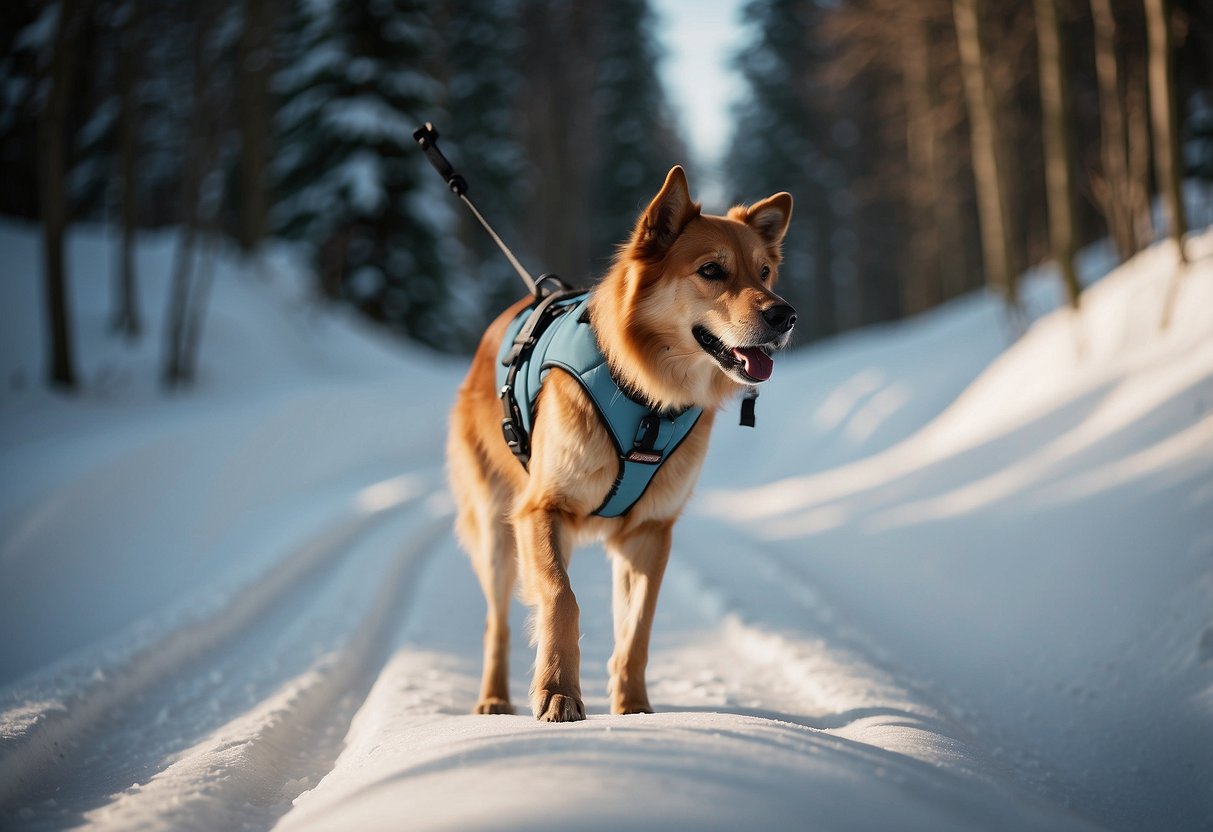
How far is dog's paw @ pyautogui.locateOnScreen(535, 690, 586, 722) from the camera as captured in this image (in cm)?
274

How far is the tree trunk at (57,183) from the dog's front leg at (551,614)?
9973 mm

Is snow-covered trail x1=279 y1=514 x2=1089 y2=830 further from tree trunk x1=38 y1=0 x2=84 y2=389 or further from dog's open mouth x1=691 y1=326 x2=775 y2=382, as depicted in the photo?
tree trunk x1=38 y1=0 x2=84 y2=389

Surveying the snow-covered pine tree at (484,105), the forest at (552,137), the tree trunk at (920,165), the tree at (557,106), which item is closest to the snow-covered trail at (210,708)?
the forest at (552,137)

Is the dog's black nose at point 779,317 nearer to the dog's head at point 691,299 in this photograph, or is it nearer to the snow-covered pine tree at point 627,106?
the dog's head at point 691,299

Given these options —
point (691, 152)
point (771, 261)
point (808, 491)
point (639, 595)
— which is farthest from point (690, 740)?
point (691, 152)

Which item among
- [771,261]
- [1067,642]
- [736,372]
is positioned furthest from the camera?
[1067,642]

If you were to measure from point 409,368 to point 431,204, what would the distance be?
442 cm

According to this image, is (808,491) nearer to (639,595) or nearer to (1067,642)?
(1067,642)

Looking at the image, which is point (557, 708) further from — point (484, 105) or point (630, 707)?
point (484, 105)

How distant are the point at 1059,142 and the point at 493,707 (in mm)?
9342

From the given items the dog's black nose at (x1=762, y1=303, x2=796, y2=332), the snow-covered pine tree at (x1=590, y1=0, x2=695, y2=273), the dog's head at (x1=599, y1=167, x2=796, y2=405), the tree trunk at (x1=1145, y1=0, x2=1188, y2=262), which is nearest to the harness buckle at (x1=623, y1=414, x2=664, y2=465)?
the dog's head at (x1=599, y1=167, x2=796, y2=405)

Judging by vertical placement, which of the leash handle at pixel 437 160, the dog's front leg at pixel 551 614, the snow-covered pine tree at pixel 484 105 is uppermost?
the snow-covered pine tree at pixel 484 105

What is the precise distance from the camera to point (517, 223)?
95.4 feet

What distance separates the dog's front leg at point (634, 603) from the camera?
10.4 feet
